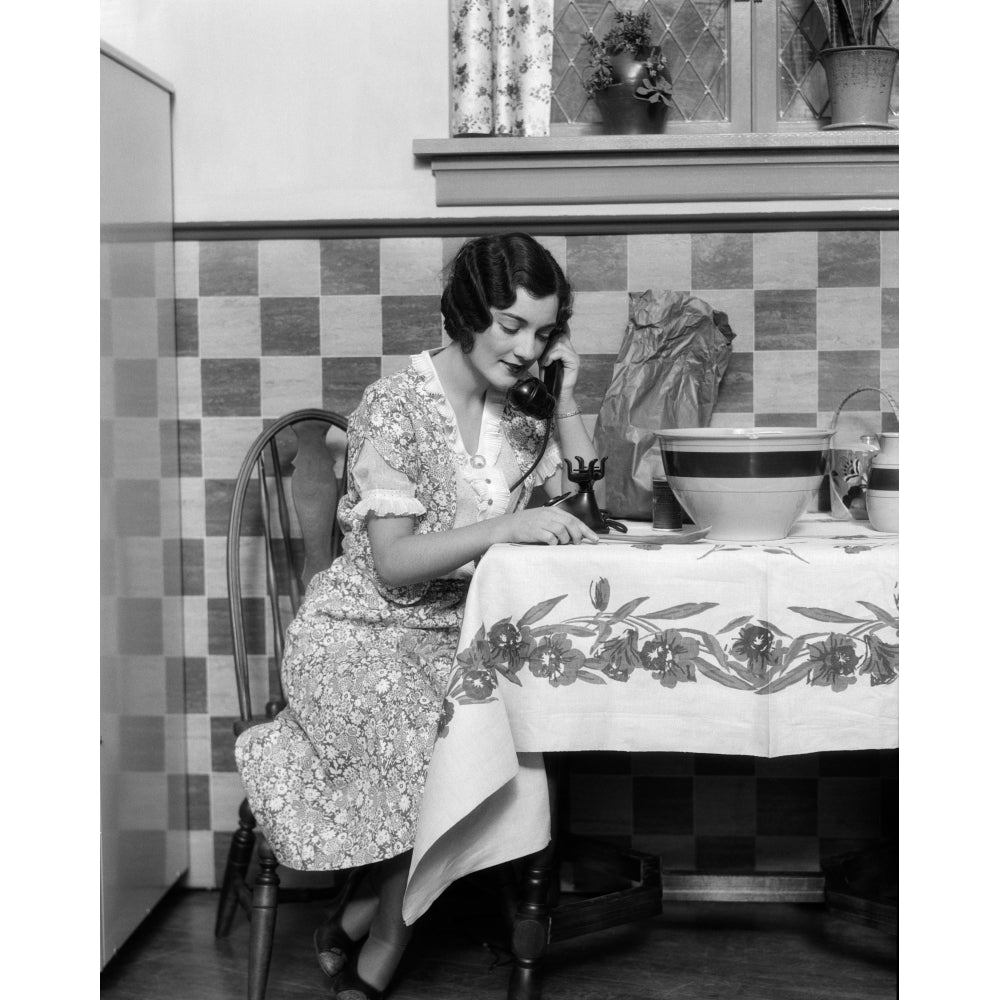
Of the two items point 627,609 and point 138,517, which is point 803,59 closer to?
point 627,609

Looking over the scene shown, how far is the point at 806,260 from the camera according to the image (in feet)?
8.37

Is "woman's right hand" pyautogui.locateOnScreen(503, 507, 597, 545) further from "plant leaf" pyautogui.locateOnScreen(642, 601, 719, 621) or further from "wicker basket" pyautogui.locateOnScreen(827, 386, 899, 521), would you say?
"wicker basket" pyautogui.locateOnScreen(827, 386, 899, 521)

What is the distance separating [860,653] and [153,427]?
1.51 metres

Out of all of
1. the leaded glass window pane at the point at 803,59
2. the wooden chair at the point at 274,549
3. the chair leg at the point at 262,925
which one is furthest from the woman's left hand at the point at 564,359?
the chair leg at the point at 262,925

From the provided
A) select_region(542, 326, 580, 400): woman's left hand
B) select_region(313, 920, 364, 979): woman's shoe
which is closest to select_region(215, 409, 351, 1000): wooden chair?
select_region(313, 920, 364, 979): woman's shoe

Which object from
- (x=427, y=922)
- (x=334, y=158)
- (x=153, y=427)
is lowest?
(x=427, y=922)

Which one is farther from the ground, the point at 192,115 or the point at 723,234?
the point at 192,115

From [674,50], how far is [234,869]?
6.43 ft

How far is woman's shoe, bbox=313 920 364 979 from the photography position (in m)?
2.10

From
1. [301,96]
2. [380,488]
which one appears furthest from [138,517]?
[301,96]

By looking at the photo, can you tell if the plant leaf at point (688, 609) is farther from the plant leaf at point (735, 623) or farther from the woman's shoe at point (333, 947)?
the woman's shoe at point (333, 947)

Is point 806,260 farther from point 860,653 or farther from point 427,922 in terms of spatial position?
point 427,922
